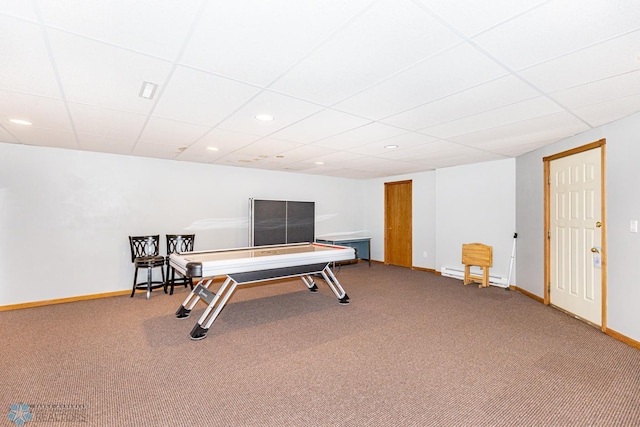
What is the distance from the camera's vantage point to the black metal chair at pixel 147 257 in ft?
15.1

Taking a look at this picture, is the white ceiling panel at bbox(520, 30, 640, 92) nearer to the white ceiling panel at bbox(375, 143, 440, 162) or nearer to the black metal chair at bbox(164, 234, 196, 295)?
the white ceiling panel at bbox(375, 143, 440, 162)

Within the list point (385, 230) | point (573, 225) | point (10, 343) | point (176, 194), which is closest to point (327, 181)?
point (385, 230)

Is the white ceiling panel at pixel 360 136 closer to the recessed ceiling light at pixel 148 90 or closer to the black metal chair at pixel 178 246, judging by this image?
the recessed ceiling light at pixel 148 90

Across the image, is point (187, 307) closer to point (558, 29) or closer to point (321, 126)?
point (321, 126)

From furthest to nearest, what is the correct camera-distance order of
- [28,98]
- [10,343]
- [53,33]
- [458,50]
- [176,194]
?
[176,194] → [10,343] → [28,98] → [458,50] → [53,33]

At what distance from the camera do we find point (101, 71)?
2039mm

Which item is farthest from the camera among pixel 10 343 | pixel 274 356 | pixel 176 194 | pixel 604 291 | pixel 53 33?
pixel 176 194

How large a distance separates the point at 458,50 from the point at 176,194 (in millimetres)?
4906

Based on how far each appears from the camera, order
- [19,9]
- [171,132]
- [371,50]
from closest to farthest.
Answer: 1. [19,9]
2. [371,50]
3. [171,132]

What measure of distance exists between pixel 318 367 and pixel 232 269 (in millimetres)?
1399

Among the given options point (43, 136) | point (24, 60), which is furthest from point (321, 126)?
point (43, 136)

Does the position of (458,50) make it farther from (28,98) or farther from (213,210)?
(213,210)

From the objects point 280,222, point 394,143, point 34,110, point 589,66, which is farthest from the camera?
point 280,222

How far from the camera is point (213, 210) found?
5.73 meters
